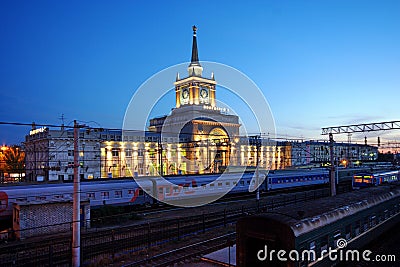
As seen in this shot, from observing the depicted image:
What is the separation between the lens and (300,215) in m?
10.8

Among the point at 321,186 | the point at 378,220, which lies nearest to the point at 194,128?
the point at 321,186

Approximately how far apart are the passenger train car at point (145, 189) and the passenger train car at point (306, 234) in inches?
638

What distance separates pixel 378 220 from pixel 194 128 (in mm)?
79361

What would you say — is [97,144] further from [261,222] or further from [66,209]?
[261,222]

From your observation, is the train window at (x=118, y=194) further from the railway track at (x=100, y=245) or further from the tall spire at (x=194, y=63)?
the tall spire at (x=194, y=63)

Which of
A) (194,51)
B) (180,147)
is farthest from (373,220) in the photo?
(194,51)

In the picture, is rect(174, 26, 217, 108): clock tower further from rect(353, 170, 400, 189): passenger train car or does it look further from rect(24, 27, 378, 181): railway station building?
rect(353, 170, 400, 189): passenger train car

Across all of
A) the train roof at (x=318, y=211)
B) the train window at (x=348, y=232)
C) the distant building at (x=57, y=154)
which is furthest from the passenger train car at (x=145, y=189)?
the distant building at (x=57, y=154)

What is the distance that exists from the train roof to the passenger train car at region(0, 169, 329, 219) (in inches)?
582

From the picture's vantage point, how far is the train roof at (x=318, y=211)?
1014cm

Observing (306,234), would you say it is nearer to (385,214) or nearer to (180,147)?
(385,214)

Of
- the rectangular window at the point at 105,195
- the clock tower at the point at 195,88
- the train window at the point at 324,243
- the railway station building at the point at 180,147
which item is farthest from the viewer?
the clock tower at the point at 195,88

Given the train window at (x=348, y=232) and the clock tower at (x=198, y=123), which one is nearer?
the train window at (x=348, y=232)

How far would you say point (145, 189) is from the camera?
29828mm
